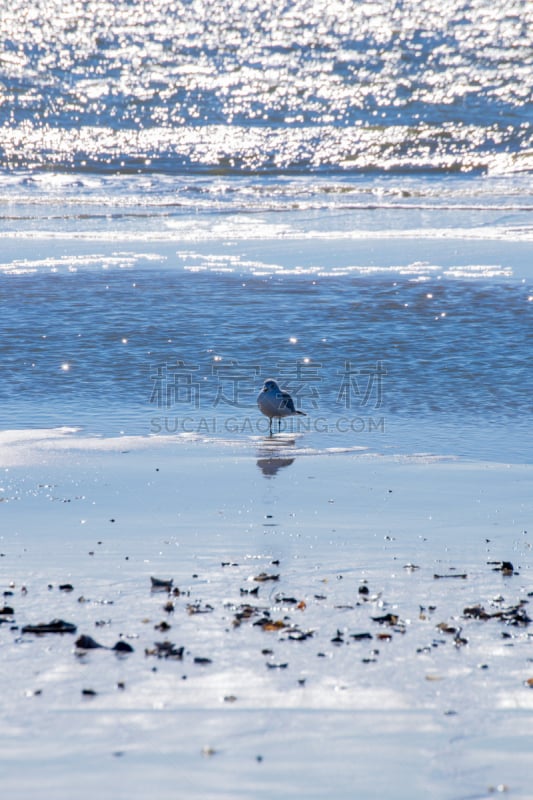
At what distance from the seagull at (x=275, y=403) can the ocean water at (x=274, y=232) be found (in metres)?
0.22

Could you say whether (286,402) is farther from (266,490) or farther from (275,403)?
(266,490)

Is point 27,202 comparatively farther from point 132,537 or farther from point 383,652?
point 383,652

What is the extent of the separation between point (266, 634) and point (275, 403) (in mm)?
5348

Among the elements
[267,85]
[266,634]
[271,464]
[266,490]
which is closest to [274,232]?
[271,464]

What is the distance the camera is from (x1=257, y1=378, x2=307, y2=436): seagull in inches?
405

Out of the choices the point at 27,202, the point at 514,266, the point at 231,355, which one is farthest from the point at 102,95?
the point at 231,355

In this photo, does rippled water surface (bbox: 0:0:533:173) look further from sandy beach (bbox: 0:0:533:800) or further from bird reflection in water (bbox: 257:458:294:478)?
bird reflection in water (bbox: 257:458:294:478)

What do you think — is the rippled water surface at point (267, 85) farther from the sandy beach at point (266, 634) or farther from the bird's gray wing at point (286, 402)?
the sandy beach at point (266, 634)

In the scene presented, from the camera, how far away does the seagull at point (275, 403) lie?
33.8 ft

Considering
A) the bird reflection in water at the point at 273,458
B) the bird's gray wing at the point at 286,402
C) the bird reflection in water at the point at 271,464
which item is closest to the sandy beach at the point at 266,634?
the bird reflection in water at the point at 271,464

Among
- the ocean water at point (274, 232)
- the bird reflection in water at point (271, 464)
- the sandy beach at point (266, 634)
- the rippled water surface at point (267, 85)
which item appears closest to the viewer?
the sandy beach at point (266, 634)

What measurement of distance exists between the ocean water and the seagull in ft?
0.71

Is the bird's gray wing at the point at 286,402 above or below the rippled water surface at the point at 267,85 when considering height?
below

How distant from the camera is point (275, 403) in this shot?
10.4m
